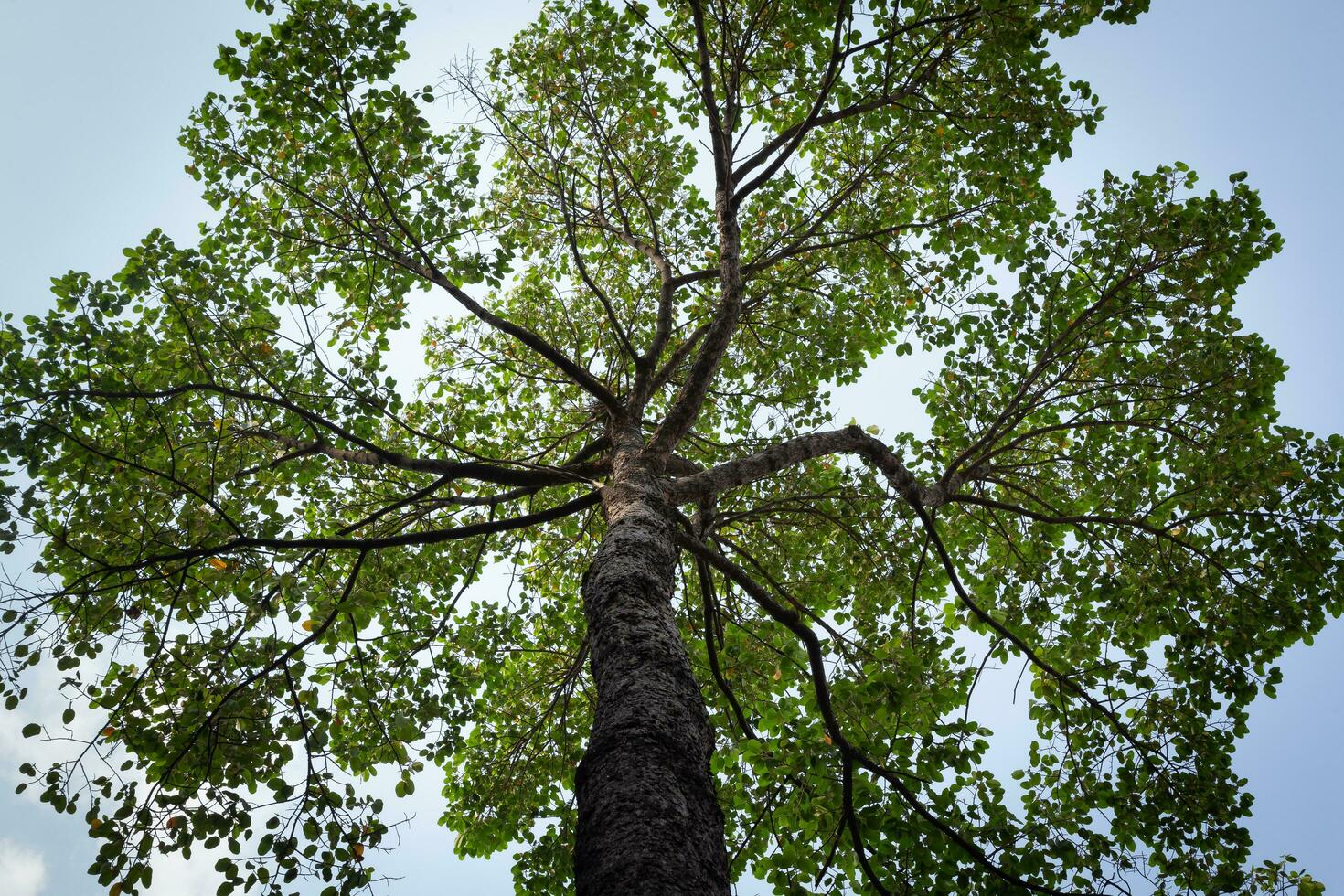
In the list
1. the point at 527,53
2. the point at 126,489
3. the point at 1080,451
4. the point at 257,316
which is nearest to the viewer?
the point at 126,489

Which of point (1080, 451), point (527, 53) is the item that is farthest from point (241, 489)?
point (1080, 451)

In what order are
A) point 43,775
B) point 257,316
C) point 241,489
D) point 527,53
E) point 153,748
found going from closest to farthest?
point 43,775 < point 153,748 < point 257,316 < point 241,489 < point 527,53

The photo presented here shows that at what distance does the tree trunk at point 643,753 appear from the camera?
→ 8.55 feet

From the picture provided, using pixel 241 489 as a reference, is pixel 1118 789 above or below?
below

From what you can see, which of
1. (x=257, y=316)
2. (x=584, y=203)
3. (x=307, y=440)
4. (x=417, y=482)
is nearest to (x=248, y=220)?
(x=257, y=316)

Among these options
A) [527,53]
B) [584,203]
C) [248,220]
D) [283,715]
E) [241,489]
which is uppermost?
[527,53]

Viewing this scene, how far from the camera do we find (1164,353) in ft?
23.9

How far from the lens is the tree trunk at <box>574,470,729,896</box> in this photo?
8.55 ft

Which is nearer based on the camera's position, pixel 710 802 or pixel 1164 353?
pixel 710 802

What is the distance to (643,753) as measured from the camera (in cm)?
314

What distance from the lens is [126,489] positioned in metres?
5.84

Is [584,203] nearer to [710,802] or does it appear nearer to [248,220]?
[248,220]

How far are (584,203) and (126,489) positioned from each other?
6.35 m

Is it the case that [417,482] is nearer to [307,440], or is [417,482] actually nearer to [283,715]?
[307,440]
